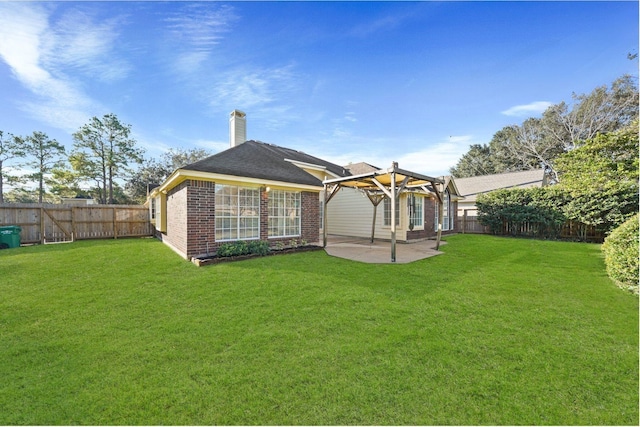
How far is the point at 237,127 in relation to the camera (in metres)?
13.8

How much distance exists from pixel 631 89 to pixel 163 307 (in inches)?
1539

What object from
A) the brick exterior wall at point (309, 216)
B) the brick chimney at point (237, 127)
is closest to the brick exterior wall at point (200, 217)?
the brick exterior wall at point (309, 216)

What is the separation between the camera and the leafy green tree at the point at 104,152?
2491 centimetres

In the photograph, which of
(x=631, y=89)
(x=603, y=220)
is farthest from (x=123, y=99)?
(x=631, y=89)

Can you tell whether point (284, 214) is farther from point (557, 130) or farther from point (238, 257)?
point (557, 130)

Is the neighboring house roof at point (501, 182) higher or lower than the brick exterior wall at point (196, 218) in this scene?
higher

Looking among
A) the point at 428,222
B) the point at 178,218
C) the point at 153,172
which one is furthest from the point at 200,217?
the point at 153,172

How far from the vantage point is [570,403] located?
2.34 metres

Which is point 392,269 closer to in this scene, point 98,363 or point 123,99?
point 98,363

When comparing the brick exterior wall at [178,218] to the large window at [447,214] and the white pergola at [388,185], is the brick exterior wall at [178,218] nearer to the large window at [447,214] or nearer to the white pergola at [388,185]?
the white pergola at [388,185]

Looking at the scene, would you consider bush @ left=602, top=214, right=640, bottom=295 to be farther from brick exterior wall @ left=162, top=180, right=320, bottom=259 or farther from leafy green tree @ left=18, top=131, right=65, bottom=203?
leafy green tree @ left=18, top=131, right=65, bottom=203

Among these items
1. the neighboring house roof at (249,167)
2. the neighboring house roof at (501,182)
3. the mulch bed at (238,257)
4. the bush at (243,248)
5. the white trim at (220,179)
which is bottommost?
the mulch bed at (238,257)

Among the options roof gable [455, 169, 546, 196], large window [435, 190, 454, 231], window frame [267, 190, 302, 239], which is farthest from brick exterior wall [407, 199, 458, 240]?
roof gable [455, 169, 546, 196]

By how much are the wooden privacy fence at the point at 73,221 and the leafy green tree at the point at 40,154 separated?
65.1ft
